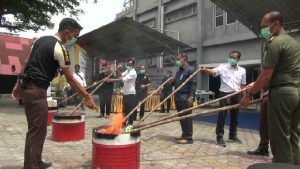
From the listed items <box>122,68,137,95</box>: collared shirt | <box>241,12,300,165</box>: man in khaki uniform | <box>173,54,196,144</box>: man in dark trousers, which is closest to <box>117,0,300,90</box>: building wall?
<box>122,68,137,95</box>: collared shirt

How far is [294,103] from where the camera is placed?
4.61m

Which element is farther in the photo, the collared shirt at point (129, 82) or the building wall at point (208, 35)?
the building wall at point (208, 35)

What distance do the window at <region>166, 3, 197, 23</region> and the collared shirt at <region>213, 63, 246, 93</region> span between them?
1929 cm

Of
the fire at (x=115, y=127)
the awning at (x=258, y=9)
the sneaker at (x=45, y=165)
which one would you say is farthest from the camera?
the awning at (x=258, y=9)

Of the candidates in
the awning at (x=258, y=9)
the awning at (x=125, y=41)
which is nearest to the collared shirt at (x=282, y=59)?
the awning at (x=258, y=9)

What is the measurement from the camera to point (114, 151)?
469 cm

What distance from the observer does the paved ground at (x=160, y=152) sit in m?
5.78

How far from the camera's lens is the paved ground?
5781mm

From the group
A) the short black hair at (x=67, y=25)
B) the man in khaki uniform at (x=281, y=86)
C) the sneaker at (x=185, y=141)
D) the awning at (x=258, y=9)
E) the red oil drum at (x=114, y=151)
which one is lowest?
the sneaker at (x=185, y=141)

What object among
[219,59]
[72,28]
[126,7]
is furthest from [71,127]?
[126,7]

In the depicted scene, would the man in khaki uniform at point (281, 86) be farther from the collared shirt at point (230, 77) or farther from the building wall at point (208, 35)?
the building wall at point (208, 35)

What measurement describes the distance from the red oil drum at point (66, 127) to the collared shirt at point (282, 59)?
13.8ft

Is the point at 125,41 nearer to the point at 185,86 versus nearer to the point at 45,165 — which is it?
the point at 185,86

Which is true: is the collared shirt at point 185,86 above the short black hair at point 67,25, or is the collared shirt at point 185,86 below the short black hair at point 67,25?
below
